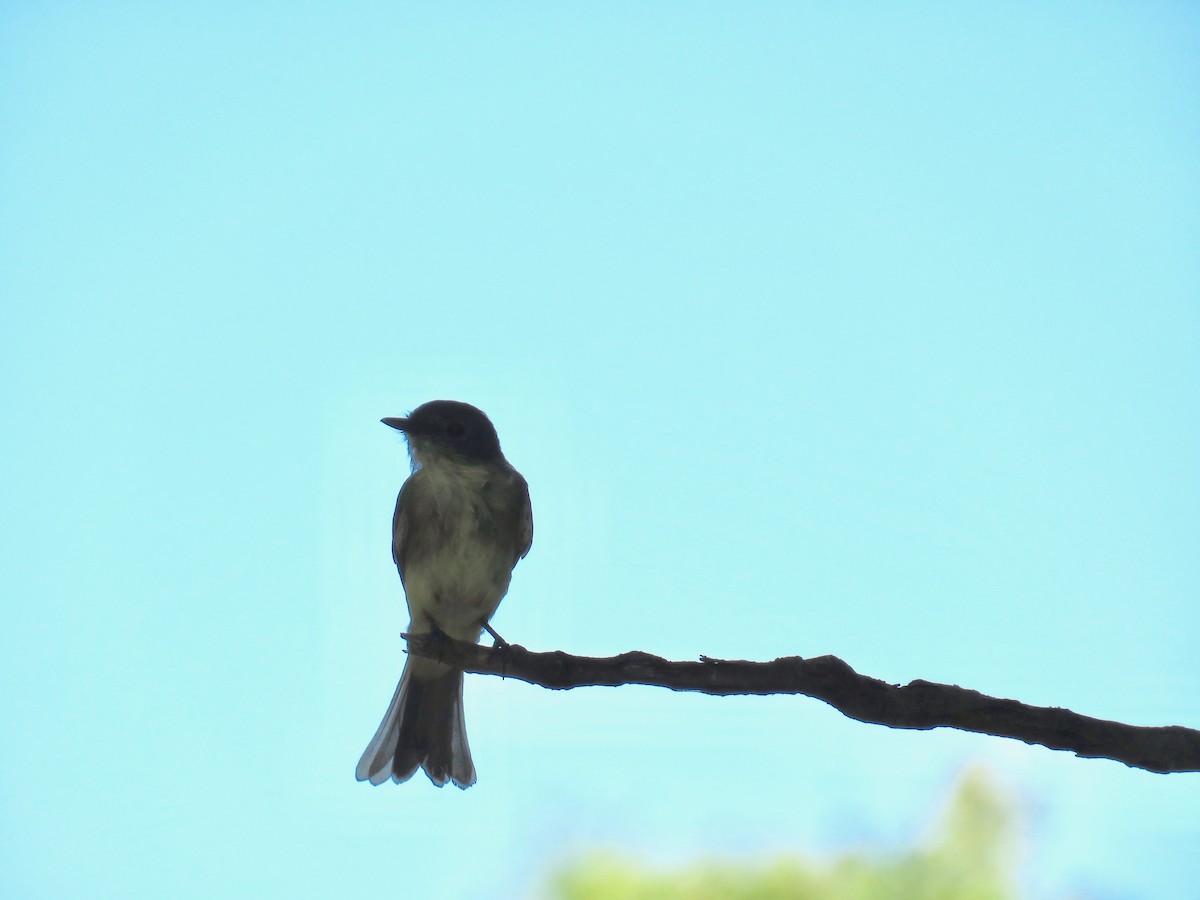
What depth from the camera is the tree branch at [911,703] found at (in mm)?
2143

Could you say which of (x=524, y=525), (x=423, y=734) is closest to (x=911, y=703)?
(x=524, y=525)

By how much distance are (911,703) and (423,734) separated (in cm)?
283

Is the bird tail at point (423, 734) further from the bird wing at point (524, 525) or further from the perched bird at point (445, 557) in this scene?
the bird wing at point (524, 525)

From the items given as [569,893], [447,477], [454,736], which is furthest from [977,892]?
[447,477]

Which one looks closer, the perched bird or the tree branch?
the tree branch

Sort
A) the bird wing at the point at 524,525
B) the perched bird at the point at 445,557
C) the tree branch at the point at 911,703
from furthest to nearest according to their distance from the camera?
the bird wing at the point at 524,525, the perched bird at the point at 445,557, the tree branch at the point at 911,703

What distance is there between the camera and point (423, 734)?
4.58 meters

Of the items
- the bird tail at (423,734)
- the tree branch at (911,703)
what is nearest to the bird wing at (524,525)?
the bird tail at (423,734)

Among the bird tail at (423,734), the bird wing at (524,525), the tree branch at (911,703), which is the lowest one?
the bird tail at (423,734)

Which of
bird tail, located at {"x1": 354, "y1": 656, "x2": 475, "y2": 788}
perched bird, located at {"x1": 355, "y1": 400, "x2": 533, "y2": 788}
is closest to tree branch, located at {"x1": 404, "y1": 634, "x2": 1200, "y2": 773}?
perched bird, located at {"x1": 355, "y1": 400, "x2": 533, "y2": 788}

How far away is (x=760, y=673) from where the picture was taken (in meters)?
2.33

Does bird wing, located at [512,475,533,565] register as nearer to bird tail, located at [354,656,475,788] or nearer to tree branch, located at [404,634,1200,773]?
bird tail, located at [354,656,475,788]

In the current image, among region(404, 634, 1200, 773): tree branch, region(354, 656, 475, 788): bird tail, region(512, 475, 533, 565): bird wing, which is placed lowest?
region(354, 656, 475, 788): bird tail

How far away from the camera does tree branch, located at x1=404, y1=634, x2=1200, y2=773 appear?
7.03 ft
